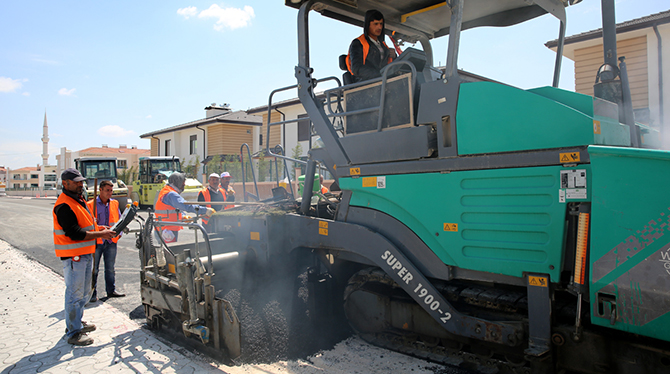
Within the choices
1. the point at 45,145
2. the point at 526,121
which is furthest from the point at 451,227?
the point at 45,145

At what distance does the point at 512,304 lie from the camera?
2984 mm

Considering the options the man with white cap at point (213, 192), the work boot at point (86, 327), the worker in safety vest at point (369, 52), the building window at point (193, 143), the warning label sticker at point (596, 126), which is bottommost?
the work boot at point (86, 327)

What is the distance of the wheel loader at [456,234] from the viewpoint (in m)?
2.45

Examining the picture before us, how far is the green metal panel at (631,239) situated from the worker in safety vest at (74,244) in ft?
14.7

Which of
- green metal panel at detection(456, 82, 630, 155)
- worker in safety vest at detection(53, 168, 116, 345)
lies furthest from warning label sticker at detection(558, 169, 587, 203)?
worker in safety vest at detection(53, 168, 116, 345)

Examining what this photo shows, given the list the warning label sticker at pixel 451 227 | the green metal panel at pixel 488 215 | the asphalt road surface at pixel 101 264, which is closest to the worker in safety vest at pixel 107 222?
the asphalt road surface at pixel 101 264

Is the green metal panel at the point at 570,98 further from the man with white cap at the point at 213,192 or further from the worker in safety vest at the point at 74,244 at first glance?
the man with white cap at the point at 213,192

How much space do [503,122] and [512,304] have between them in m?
1.29

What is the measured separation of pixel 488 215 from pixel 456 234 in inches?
10.7

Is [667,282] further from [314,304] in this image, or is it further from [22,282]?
[22,282]

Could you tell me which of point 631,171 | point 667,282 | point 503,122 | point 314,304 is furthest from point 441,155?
point 314,304

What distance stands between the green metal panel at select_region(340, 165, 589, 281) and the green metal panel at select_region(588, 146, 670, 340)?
147 mm

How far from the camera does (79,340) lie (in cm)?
431

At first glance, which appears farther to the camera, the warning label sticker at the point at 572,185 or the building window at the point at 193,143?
the building window at the point at 193,143
